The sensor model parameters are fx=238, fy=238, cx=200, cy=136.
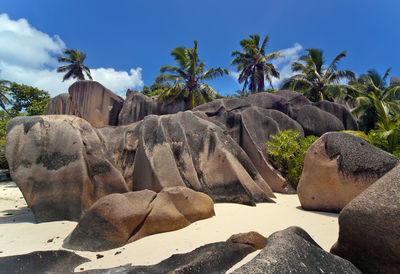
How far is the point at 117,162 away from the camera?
7273 mm

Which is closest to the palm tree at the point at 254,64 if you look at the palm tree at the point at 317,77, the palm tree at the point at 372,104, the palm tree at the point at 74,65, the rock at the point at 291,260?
the palm tree at the point at 317,77

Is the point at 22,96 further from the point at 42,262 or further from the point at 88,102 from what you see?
the point at 42,262

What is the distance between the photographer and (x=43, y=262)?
3.32 m

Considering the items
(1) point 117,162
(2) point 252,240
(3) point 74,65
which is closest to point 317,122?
(1) point 117,162

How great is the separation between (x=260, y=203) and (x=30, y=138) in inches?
232

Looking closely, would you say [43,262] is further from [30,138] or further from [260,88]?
[260,88]

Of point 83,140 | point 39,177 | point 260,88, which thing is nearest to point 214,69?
Result: point 260,88

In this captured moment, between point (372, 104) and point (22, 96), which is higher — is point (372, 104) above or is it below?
below

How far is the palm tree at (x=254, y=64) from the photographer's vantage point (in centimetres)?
2120

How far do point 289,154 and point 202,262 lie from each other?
6491 mm

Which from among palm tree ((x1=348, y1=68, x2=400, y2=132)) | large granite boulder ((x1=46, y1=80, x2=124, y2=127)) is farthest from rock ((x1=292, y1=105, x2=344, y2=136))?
large granite boulder ((x1=46, y1=80, x2=124, y2=127))

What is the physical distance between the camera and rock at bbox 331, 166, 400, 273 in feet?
6.87

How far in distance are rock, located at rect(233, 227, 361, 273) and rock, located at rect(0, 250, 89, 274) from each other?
2648mm

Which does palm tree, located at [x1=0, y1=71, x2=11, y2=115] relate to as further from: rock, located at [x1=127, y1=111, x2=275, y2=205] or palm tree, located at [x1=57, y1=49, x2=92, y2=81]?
rock, located at [x1=127, y1=111, x2=275, y2=205]
